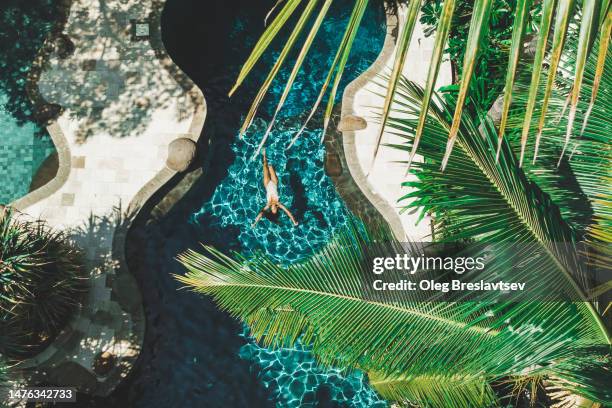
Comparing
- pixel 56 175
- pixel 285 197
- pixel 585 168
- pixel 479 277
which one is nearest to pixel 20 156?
pixel 56 175

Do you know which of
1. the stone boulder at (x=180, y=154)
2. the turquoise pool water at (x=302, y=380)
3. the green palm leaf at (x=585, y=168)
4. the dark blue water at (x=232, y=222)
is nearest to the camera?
the green palm leaf at (x=585, y=168)

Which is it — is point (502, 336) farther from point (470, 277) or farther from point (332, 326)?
point (332, 326)

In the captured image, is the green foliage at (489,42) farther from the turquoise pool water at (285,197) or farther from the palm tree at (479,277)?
the palm tree at (479,277)

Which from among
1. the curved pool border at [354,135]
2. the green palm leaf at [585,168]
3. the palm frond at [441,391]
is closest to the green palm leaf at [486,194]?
the green palm leaf at [585,168]

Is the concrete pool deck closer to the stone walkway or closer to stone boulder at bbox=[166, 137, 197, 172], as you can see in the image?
stone boulder at bbox=[166, 137, 197, 172]

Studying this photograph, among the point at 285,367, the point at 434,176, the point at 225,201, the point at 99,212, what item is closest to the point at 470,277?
the point at 434,176

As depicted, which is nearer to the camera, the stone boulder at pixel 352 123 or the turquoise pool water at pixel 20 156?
the stone boulder at pixel 352 123
